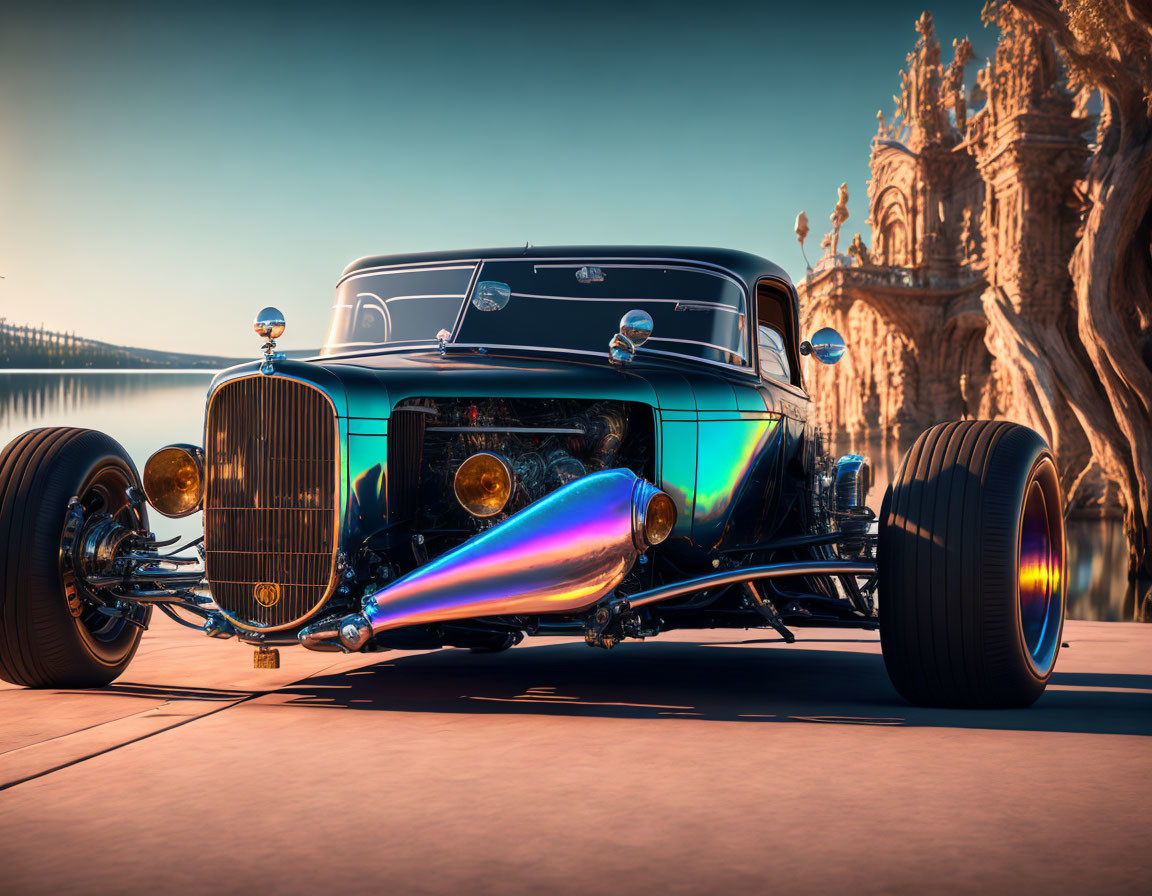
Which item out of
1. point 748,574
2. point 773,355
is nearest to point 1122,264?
point 773,355

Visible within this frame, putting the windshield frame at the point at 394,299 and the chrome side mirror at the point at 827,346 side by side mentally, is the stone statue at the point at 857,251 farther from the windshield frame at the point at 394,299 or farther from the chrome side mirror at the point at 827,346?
the windshield frame at the point at 394,299

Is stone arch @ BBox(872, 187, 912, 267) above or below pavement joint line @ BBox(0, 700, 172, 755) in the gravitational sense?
above

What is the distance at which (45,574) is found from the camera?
529 cm

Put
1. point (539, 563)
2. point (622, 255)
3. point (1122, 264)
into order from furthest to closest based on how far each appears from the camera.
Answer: point (1122, 264)
point (622, 255)
point (539, 563)

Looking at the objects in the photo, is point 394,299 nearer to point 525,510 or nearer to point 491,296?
point 491,296

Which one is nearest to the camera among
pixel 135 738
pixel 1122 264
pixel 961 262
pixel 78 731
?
pixel 135 738

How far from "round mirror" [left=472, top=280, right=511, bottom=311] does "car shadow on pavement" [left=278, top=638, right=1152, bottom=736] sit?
1919mm

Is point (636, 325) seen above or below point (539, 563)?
above

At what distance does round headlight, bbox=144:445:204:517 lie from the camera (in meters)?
5.27

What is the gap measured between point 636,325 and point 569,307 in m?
0.90

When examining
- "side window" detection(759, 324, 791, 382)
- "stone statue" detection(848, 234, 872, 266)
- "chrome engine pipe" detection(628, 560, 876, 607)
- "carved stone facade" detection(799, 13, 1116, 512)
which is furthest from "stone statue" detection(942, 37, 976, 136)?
"chrome engine pipe" detection(628, 560, 876, 607)

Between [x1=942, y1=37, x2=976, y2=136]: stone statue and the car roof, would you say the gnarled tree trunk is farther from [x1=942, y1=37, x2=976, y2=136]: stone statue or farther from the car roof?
[x1=942, y1=37, x2=976, y2=136]: stone statue

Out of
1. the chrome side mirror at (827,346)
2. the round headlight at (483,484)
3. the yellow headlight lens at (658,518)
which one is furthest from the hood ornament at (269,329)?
the chrome side mirror at (827,346)

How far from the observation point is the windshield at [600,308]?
20.0 feet
